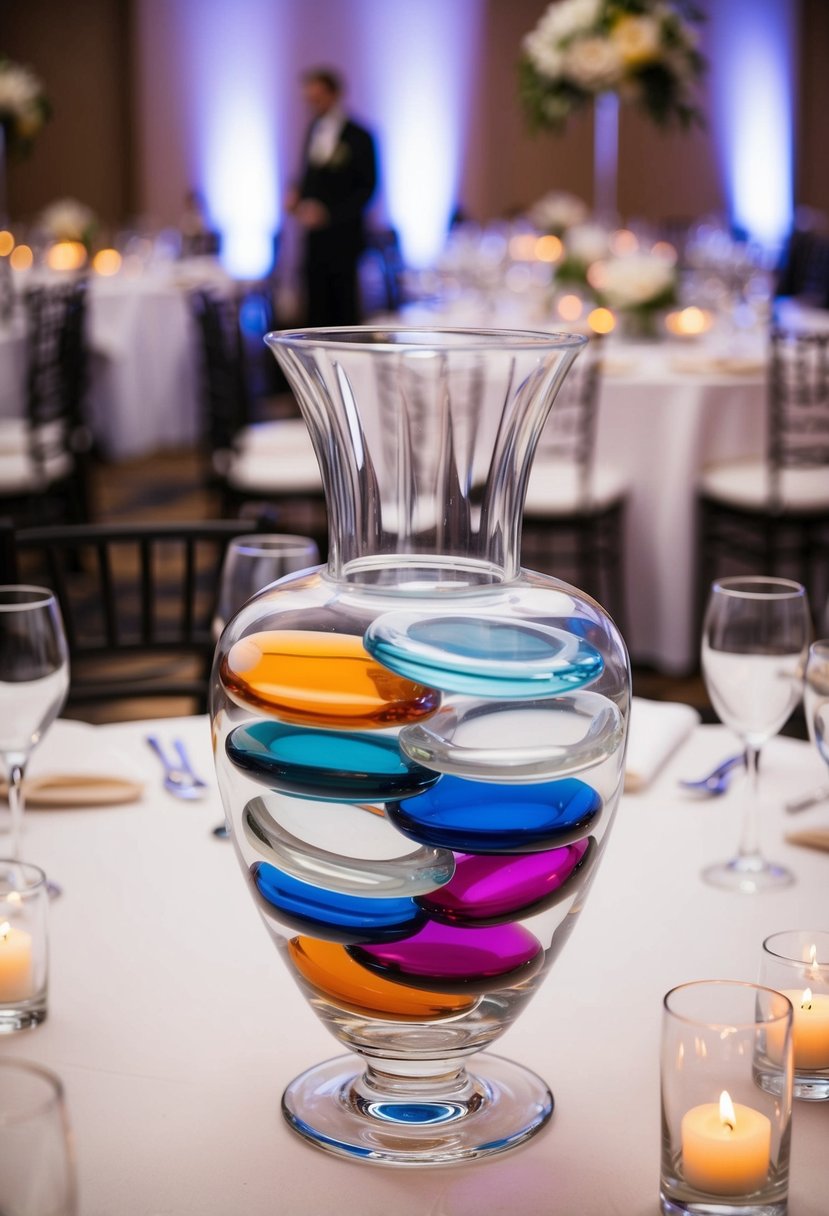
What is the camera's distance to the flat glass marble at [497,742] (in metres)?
0.67

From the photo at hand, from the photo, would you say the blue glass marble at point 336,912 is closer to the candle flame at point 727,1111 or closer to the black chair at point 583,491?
the candle flame at point 727,1111

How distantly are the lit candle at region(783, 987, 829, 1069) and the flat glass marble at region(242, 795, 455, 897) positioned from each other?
0.24m

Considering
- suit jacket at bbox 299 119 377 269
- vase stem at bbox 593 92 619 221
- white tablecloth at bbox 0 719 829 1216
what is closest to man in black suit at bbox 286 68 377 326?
suit jacket at bbox 299 119 377 269

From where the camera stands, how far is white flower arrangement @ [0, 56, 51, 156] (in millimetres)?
6426

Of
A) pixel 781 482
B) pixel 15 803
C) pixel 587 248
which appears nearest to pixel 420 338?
pixel 15 803

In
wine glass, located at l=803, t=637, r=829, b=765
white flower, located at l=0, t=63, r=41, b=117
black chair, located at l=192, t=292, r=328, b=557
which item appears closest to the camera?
wine glass, located at l=803, t=637, r=829, b=765

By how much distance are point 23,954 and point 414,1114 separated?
244mm

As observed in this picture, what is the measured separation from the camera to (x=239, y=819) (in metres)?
0.73

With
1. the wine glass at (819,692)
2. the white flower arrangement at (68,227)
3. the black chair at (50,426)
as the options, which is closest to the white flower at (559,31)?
the black chair at (50,426)

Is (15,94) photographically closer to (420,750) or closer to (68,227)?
(68,227)

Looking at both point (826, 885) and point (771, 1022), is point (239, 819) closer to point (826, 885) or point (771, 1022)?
point (771, 1022)

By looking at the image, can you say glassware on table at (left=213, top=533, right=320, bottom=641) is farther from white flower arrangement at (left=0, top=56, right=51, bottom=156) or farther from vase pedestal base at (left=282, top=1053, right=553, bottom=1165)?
white flower arrangement at (left=0, top=56, right=51, bottom=156)

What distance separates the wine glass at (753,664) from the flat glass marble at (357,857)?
0.47 metres

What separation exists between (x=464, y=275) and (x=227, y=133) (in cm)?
663
